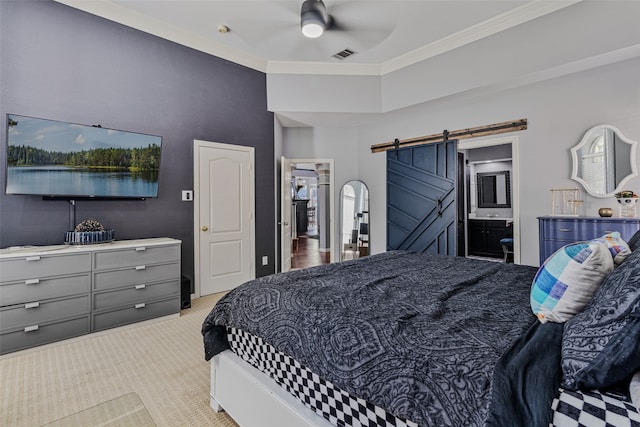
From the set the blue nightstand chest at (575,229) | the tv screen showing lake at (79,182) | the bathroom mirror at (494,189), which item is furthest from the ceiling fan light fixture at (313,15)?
the bathroom mirror at (494,189)

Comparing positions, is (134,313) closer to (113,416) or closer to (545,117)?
(113,416)

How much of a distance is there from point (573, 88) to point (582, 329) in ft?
12.3

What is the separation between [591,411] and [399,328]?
0.52 metres

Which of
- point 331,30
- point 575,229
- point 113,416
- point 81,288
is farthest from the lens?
point 331,30

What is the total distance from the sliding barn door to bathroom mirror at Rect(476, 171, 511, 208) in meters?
2.60

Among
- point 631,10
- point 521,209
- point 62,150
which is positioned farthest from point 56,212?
point 631,10

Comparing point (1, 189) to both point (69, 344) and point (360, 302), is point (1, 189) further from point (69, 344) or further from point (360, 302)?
point (360, 302)

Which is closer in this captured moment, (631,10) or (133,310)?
(631,10)

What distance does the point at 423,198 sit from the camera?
15.7 ft

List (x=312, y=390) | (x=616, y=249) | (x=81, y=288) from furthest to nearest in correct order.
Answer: (x=81, y=288), (x=616, y=249), (x=312, y=390)

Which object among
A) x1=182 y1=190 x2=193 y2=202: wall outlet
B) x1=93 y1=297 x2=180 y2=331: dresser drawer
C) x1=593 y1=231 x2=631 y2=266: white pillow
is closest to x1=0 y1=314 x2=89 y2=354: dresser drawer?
x1=93 y1=297 x2=180 y2=331: dresser drawer

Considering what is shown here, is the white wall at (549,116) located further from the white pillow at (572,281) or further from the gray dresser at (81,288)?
the gray dresser at (81,288)

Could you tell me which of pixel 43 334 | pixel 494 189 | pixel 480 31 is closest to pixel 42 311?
pixel 43 334

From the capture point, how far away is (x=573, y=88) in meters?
3.41
